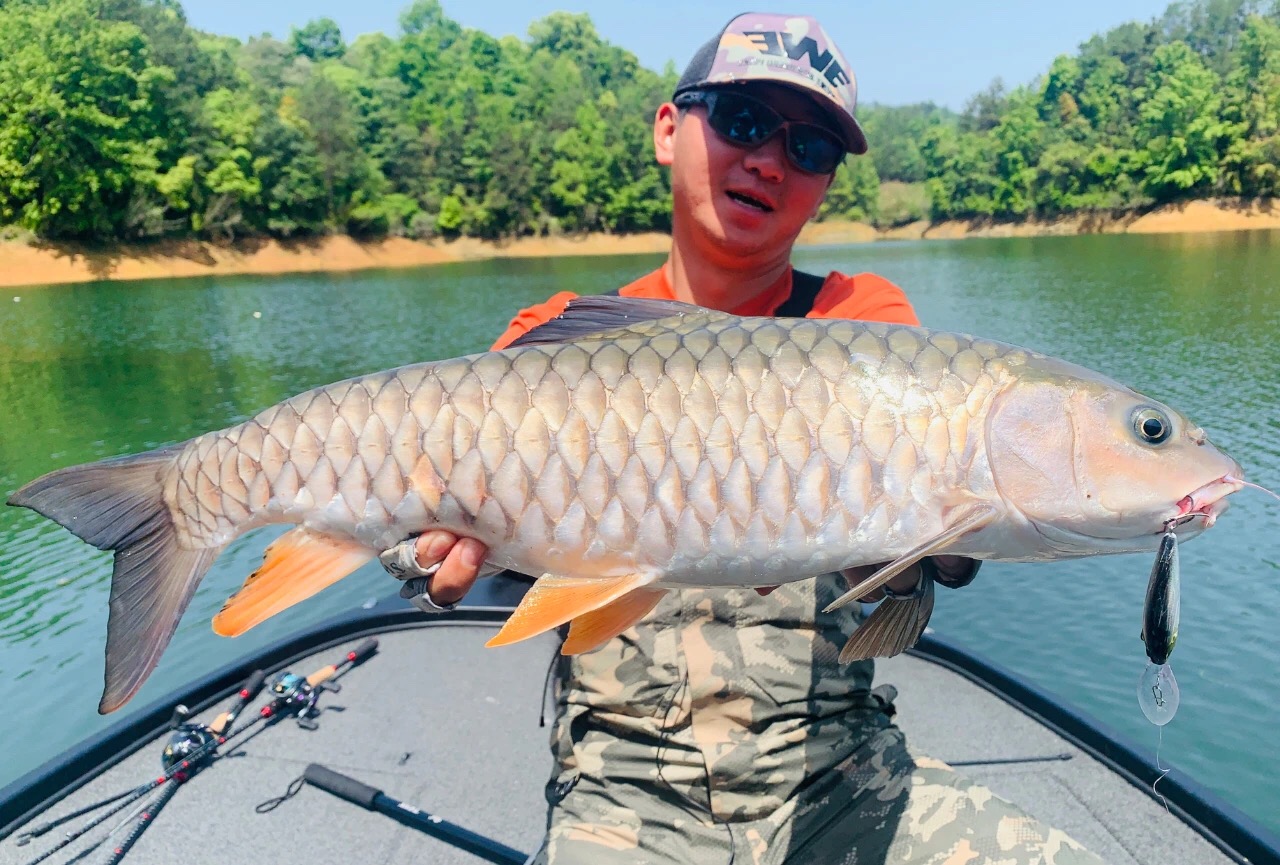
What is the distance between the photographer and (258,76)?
58469 mm

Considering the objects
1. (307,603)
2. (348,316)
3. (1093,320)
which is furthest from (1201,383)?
(348,316)

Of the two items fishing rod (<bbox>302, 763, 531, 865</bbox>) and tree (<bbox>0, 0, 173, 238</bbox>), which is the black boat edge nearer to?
fishing rod (<bbox>302, 763, 531, 865</bbox>)

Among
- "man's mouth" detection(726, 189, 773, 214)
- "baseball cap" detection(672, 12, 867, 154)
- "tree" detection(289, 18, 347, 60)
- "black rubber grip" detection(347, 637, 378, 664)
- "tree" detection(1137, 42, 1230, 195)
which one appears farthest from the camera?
"tree" detection(289, 18, 347, 60)

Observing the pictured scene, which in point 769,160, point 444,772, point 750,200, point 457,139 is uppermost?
point 457,139

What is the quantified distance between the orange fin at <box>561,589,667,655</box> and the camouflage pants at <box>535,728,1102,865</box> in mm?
644

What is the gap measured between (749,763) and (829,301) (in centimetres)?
162

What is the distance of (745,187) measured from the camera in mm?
3004

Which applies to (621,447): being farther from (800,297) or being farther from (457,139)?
(457,139)

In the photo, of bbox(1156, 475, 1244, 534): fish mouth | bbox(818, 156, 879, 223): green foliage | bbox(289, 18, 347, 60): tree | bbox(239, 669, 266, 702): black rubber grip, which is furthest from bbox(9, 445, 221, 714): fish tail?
bbox(289, 18, 347, 60): tree

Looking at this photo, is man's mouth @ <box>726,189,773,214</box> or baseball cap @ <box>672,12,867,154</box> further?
man's mouth @ <box>726,189,773,214</box>

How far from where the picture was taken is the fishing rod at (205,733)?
3605 millimetres

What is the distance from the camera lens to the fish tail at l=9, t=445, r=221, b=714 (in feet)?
7.27

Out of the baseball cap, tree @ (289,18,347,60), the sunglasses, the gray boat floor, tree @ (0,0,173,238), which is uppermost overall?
tree @ (289,18,347,60)

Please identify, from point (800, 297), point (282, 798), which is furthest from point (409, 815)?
point (800, 297)
